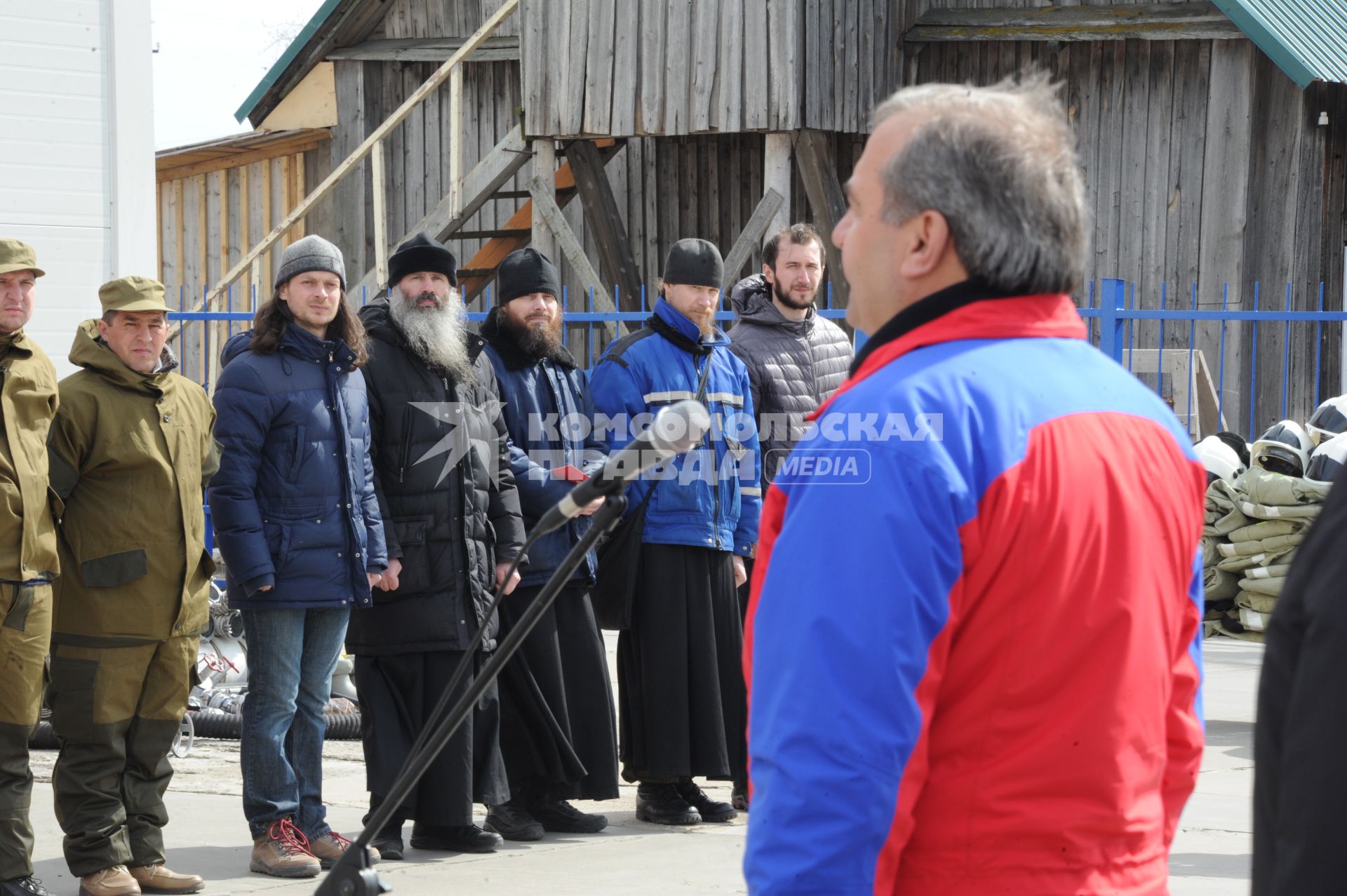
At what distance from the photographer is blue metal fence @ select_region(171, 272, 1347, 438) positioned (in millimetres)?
10047

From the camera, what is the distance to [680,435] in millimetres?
2516

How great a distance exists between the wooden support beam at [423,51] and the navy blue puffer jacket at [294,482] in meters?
10.7

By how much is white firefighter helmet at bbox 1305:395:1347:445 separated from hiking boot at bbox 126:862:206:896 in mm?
7913

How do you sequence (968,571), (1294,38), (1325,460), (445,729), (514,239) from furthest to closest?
1. (514,239)
2. (1294,38)
3. (1325,460)
4. (445,729)
5. (968,571)

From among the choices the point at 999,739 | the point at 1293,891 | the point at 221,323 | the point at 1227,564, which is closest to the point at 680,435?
the point at 999,739

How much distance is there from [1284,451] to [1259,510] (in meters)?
0.41

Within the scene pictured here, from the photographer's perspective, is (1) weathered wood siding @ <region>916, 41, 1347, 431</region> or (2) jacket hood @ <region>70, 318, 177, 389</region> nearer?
(2) jacket hood @ <region>70, 318, 177, 389</region>

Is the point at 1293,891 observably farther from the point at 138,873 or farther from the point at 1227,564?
the point at 1227,564

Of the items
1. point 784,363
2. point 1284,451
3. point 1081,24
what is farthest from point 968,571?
point 1081,24

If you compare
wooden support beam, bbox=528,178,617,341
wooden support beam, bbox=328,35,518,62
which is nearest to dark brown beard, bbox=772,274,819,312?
wooden support beam, bbox=528,178,617,341

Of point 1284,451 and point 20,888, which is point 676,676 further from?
point 1284,451

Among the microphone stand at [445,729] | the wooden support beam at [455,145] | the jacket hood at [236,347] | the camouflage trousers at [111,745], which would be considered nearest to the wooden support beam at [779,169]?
the wooden support beam at [455,145]

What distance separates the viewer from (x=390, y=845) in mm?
5527

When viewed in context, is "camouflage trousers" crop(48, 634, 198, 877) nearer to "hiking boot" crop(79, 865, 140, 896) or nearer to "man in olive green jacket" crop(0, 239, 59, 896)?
"hiking boot" crop(79, 865, 140, 896)
